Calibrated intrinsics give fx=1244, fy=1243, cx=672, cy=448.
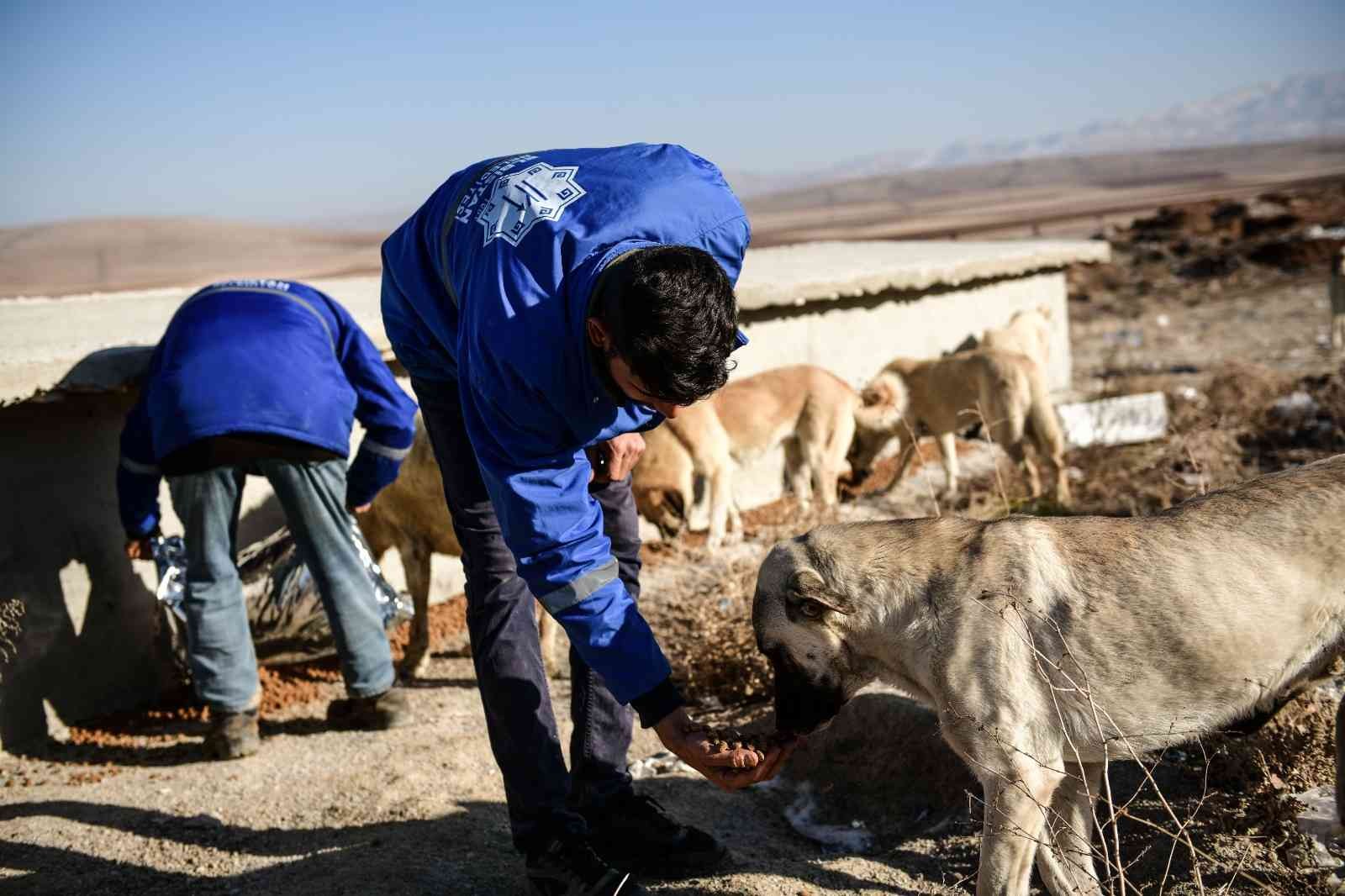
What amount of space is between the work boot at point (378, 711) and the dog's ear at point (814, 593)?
8.42ft

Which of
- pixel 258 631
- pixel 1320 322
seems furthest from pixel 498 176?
pixel 1320 322

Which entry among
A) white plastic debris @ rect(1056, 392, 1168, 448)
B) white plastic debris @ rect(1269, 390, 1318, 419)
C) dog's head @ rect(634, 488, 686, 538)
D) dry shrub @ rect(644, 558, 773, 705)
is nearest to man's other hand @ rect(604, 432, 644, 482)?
dry shrub @ rect(644, 558, 773, 705)

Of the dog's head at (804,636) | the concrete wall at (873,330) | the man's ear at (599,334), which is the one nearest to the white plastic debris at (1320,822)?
the dog's head at (804,636)

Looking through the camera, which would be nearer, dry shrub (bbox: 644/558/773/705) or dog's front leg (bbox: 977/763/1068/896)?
dog's front leg (bbox: 977/763/1068/896)

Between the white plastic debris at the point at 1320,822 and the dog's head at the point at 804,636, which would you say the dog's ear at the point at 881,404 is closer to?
the white plastic debris at the point at 1320,822

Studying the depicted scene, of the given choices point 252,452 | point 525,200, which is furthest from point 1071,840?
point 252,452

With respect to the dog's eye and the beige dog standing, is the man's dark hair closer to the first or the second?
the dog's eye

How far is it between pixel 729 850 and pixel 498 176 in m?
2.22

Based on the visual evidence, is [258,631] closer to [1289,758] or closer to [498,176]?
[498,176]

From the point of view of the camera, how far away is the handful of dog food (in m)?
2.94

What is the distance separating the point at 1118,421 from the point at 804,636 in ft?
22.8

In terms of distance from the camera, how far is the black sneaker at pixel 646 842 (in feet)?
12.0

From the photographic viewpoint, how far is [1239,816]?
12.3 feet

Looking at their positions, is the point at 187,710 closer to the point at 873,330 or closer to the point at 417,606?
the point at 417,606
